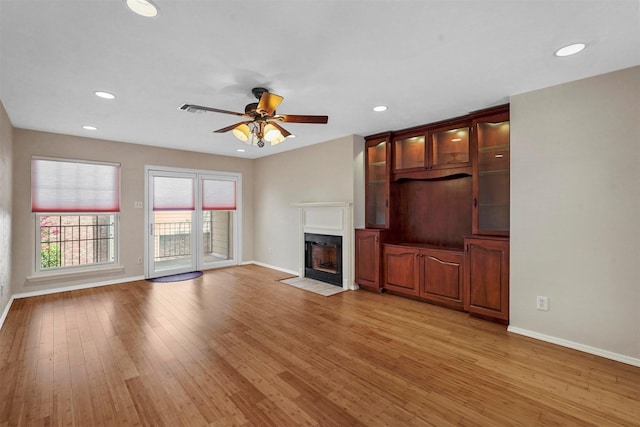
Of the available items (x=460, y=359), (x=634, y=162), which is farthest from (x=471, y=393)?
(x=634, y=162)

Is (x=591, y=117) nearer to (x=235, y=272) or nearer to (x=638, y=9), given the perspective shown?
(x=638, y=9)

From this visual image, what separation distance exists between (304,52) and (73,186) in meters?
4.78

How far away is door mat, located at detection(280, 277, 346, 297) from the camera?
4672mm

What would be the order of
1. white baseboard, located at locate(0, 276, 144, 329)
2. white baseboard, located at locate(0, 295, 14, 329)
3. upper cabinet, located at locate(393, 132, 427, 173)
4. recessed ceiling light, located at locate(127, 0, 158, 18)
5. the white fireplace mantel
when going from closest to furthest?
recessed ceiling light, located at locate(127, 0, 158, 18), white baseboard, located at locate(0, 295, 14, 329), white baseboard, located at locate(0, 276, 144, 329), upper cabinet, located at locate(393, 132, 427, 173), the white fireplace mantel

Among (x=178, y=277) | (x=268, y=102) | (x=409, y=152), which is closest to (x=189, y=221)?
(x=178, y=277)

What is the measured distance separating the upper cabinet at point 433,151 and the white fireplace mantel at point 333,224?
3.45 ft

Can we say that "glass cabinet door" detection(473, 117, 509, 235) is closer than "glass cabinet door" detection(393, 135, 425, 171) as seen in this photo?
Yes

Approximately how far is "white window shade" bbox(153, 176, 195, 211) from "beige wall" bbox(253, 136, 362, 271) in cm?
152

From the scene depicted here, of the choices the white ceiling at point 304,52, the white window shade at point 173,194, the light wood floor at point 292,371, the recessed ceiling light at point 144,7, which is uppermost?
the white ceiling at point 304,52

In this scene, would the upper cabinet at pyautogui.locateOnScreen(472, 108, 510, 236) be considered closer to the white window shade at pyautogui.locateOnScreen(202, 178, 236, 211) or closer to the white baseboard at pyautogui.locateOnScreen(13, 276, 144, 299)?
the white window shade at pyautogui.locateOnScreen(202, 178, 236, 211)

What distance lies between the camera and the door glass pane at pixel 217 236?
645 centimetres

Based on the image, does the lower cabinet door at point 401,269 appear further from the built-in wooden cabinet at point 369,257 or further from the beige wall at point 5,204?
the beige wall at point 5,204

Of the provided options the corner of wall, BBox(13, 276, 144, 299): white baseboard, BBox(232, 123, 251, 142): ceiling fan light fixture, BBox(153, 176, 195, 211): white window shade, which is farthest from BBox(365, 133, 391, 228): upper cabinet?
the corner of wall

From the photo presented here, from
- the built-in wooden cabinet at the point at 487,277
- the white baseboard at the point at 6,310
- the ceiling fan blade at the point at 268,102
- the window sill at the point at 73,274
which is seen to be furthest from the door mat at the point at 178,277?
the built-in wooden cabinet at the point at 487,277
